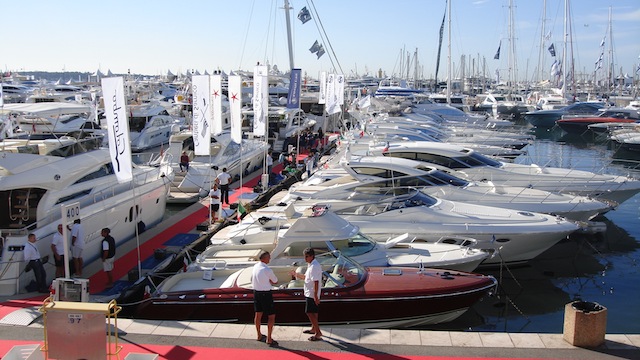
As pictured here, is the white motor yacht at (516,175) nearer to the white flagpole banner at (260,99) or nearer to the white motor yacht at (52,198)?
the white flagpole banner at (260,99)

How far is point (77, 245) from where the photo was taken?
1134 centimetres

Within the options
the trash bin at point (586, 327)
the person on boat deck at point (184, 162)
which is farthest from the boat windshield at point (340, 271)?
the person on boat deck at point (184, 162)

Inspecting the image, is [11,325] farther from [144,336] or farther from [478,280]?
[478,280]

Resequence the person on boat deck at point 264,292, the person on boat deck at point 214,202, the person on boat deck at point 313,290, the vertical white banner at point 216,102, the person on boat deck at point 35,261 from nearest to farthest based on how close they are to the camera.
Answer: the person on boat deck at point 264,292
the person on boat deck at point 313,290
the person on boat deck at point 35,261
the person on boat deck at point 214,202
the vertical white banner at point 216,102

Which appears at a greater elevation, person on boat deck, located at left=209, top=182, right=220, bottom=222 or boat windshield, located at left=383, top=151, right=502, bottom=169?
boat windshield, located at left=383, top=151, right=502, bottom=169

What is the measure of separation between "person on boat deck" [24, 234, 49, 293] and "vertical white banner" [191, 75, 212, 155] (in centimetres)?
573

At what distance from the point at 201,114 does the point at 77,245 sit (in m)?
5.31

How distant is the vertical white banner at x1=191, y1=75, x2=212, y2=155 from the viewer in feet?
50.7

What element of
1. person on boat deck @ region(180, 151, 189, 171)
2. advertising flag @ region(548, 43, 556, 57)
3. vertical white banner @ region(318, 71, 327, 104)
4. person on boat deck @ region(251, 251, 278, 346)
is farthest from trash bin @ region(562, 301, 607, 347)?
advertising flag @ region(548, 43, 556, 57)

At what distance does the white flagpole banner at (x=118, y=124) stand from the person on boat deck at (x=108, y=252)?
1529 millimetres

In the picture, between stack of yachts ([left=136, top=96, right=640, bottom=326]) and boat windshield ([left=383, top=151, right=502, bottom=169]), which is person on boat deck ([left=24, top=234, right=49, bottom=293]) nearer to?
stack of yachts ([left=136, top=96, right=640, bottom=326])

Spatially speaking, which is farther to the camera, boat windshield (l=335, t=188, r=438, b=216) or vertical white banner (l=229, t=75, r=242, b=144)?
vertical white banner (l=229, t=75, r=242, b=144)

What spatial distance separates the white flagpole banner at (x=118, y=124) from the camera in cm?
1042

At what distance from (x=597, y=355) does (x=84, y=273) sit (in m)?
9.48
